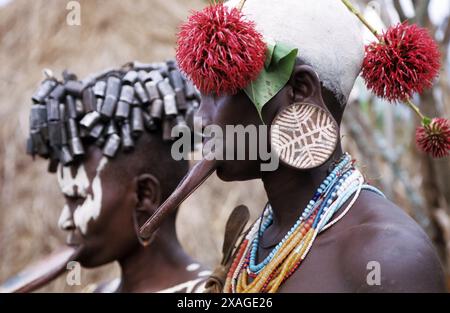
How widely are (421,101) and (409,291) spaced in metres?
2.42

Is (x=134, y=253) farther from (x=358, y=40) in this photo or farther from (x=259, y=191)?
(x=259, y=191)

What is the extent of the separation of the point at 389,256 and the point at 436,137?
0.53 metres

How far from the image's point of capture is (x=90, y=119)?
307cm

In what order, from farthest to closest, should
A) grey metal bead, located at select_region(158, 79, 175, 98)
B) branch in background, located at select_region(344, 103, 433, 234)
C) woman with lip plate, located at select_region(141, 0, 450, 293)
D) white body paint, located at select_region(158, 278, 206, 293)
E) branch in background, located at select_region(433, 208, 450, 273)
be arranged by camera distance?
branch in background, located at select_region(344, 103, 433, 234)
branch in background, located at select_region(433, 208, 450, 273)
grey metal bead, located at select_region(158, 79, 175, 98)
white body paint, located at select_region(158, 278, 206, 293)
woman with lip plate, located at select_region(141, 0, 450, 293)

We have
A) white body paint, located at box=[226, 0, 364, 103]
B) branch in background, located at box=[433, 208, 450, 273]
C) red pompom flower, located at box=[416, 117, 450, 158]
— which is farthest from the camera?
branch in background, located at box=[433, 208, 450, 273]

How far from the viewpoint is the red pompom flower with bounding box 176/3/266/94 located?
196 cm

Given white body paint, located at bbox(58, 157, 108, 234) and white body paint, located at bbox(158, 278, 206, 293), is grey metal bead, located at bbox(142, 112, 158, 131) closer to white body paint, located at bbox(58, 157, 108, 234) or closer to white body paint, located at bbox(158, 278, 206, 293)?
white body paint, located at bbox(58, 157, 108, 234)

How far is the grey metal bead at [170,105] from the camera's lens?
10.1 feet

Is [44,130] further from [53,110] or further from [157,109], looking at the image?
[157,109]

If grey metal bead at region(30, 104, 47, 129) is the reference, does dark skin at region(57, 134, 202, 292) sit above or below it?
below

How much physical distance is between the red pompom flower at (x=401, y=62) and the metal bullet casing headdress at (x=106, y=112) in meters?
1.14

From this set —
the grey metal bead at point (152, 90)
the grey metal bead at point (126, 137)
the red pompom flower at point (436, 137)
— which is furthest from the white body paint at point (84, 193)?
the red pompom flower at point (436, 137)

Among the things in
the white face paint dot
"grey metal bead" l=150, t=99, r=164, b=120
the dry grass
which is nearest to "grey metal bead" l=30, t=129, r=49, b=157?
"grey metal bead" l=150, t=99, r=164, b=120

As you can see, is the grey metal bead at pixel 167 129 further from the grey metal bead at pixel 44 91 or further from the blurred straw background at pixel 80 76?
the blurred straw background at pixel 80 76
